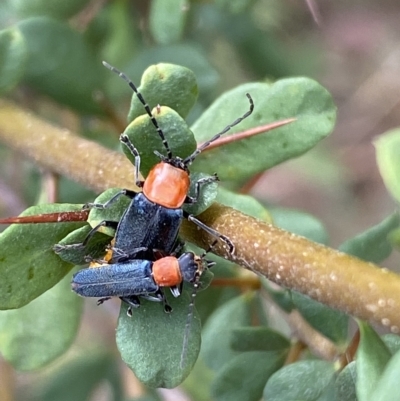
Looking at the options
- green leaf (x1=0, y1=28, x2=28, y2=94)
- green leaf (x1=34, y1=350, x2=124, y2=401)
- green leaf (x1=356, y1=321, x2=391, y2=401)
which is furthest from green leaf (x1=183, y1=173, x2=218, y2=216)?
green leaf (x1=34, y1=350, x2=124, y2=401)

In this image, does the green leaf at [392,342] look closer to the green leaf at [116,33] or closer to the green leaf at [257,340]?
the green leaf at [257,340]

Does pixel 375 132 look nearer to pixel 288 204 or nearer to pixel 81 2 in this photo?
pixel 288 204

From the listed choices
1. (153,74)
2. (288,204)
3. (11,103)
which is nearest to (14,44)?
(11,103)

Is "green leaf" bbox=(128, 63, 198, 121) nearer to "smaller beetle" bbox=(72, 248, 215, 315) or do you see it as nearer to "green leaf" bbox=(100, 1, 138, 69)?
"smaller beetle" bbox=(72, 248, 215, 315)

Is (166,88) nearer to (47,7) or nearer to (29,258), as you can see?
(29,258)

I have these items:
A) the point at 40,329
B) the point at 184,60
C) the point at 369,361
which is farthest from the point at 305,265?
the point at 184,60

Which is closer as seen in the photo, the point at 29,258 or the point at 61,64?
the point at 29,258
